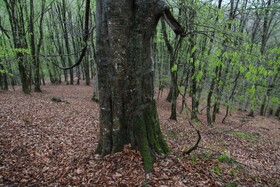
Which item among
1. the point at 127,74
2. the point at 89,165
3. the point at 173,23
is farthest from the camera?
the point at 89,165

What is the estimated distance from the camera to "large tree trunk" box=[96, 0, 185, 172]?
360 centimetres

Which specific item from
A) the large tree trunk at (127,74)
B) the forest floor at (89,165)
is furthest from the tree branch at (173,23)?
the forest floor at (89,165)

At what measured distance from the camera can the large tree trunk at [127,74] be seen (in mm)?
3598

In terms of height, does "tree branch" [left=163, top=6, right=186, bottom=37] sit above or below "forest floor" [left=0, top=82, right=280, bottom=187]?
above

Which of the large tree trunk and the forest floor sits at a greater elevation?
the large tree trunk

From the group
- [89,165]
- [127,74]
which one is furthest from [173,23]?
[89,165]

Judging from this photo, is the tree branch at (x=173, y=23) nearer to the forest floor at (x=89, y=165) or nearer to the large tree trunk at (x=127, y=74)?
the large tree trunk at (x=127, y=74)

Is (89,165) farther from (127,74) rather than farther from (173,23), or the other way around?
(173,23)

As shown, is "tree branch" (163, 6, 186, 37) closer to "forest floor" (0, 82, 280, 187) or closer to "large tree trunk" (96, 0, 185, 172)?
"large tree trunk" (96, 0, 185, 172)

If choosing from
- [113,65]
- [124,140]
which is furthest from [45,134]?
[113,65]

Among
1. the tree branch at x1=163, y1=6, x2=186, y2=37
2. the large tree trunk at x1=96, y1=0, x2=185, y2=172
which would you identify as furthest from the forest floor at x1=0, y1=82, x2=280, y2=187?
the tree branch at x1=163, y1=6, x2=186, y2=37

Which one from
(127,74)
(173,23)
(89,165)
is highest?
(173,23)

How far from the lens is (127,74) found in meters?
3.80

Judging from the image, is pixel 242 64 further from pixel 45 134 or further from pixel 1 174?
pixel 45 134
